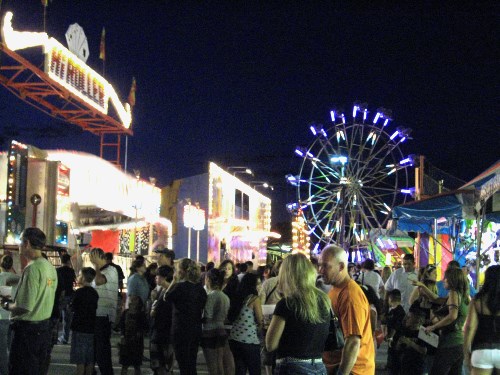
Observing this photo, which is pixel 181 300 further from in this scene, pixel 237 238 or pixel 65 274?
pixel 237 238

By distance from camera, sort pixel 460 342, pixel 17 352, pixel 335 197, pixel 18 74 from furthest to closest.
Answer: pixel 335 197, pixel 18 74, pixel 460 342, pixel 17 352

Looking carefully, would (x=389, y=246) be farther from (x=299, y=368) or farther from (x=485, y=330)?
(x=299, y=368)

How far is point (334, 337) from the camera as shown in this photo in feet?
16.3

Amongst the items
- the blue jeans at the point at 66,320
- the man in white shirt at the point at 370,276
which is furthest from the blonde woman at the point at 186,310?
the blue jeans at the point at 66,320

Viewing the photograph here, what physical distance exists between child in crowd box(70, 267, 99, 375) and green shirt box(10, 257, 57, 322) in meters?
2.39

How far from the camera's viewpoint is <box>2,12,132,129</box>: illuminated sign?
62.8 ft

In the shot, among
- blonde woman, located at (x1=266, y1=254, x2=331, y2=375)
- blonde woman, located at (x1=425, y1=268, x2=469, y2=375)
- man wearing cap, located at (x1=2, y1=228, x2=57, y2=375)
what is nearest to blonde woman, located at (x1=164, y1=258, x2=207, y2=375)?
man wearing cap, located at (x1=2, y1=228, x2=57, y2=375)

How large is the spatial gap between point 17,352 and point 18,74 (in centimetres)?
1575

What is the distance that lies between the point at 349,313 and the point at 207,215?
95.9ft

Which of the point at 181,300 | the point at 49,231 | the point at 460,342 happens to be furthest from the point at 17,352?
the point at 49,231

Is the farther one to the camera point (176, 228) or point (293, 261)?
point (176, 228)

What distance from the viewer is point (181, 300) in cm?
864

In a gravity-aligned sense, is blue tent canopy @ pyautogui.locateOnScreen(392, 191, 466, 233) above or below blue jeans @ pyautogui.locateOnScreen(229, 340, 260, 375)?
above

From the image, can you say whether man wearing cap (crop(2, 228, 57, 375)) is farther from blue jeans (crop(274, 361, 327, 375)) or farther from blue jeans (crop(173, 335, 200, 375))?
blue jeans (crop(274, 361, 327, 375))
